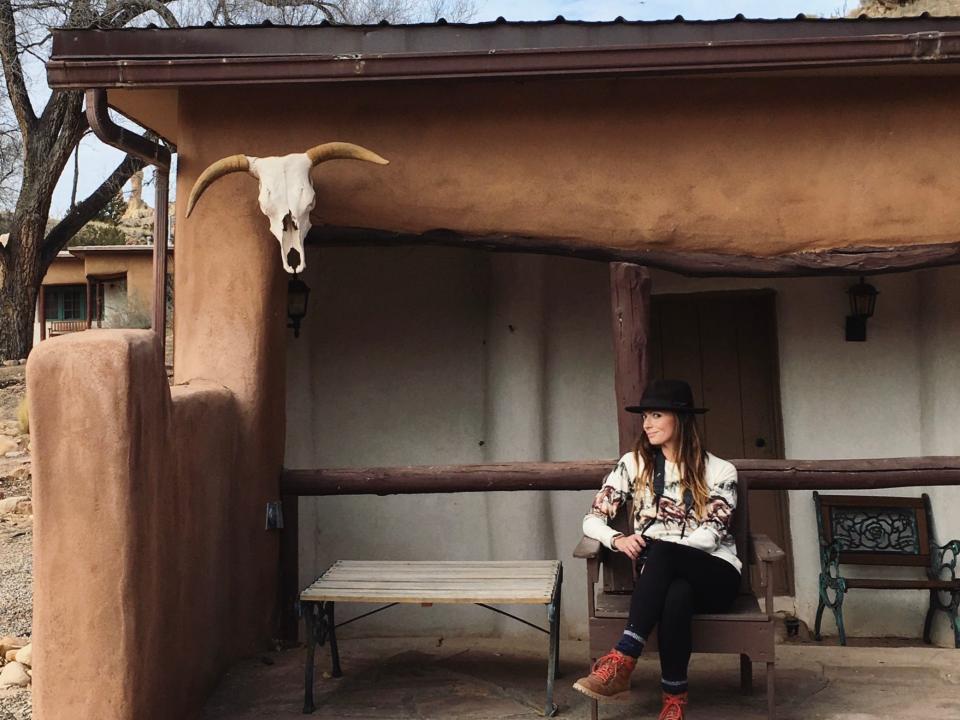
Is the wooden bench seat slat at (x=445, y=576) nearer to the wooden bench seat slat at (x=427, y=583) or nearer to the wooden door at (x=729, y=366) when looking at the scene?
the wooden bench seat slat at (x=427, y=583)

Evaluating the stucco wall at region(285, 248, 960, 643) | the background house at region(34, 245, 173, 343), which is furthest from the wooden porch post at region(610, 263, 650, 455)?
the background house at region(34, 245, 173, 343)

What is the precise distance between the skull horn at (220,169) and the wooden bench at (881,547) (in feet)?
13.5

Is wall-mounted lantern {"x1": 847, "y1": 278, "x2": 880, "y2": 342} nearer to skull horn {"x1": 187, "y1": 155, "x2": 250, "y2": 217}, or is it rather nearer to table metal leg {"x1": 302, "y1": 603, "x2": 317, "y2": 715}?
skull horn {"x1": 187, "y1": 155, "x2": 250, "y2": 217}

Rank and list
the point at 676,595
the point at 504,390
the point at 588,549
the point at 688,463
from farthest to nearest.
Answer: the point at 504,390
the point at 588,549
the point at 688,463
the point at 676,595

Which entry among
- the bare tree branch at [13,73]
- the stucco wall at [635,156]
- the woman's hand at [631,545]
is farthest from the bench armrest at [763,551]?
Result: the bare tree branch at [13,73]

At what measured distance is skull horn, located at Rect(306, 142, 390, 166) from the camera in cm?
476

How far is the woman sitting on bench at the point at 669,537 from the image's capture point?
3709mm

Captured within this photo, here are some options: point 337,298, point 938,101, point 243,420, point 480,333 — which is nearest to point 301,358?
point 337,298

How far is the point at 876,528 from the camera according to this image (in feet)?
21.0

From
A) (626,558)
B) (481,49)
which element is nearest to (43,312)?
(481,49)

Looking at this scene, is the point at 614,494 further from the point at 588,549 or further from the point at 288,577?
the point at 288,577

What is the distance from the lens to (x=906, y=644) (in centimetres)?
614

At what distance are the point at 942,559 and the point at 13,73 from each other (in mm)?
15603

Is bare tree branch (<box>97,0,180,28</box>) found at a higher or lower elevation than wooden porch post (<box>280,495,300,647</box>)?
higher
